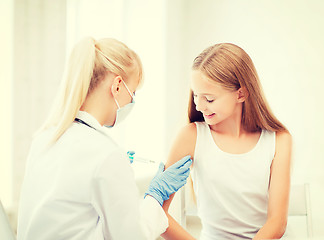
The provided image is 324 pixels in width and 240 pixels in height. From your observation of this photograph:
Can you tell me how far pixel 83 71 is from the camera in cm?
79

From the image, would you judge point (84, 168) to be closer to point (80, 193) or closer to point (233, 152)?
point (80, 193)

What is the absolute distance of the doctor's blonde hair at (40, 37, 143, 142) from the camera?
0.79 metres

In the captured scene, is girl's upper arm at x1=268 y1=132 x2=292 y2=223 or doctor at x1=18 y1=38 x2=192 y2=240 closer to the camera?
doctor at x1=18 y1=38 x2=192 y2=240

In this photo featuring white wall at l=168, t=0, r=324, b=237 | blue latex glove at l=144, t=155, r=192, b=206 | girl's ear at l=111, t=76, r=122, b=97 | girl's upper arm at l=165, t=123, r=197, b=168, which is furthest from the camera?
white wall at l=168, t=0, r=324, b=237

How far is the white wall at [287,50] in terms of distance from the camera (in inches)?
72.2

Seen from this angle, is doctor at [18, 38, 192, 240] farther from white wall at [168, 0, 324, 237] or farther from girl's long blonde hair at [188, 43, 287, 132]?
white wall at [168, 0, 324, 237]

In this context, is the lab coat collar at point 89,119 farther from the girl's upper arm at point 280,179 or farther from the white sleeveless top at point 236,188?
the girl's upper arm at point 280,179

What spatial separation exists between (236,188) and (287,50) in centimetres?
106

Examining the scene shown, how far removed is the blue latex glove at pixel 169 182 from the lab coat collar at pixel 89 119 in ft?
1.12

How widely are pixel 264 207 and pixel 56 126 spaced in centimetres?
77

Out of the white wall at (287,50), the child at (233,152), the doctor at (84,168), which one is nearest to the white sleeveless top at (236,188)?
the child at (233,152)

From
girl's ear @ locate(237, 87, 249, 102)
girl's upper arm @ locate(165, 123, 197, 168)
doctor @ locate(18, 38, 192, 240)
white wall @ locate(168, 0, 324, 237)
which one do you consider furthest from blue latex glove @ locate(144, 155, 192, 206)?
white wall @ locate(168, 0, 324, 237)

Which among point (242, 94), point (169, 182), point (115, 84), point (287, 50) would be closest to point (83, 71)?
point (115, 84)

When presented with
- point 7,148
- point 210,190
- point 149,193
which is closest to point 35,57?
point 7,148
